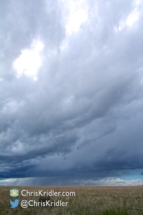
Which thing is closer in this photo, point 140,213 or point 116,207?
point 140,213

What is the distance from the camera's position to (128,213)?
816 inches

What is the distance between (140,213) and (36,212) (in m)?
11.2

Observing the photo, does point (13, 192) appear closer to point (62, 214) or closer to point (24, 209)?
point (24, 209)

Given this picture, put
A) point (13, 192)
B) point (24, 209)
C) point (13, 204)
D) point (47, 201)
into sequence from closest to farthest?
1. point (24, 209)
2. point (13, 204)
3. point (47, 201)
4. point (13, 192)

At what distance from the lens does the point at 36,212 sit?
70.8 ft

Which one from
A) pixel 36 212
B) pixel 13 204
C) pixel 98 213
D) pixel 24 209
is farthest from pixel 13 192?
pixel 98 213

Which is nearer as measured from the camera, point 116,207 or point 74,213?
point 74,213

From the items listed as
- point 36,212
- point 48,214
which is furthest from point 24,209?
point 48,214

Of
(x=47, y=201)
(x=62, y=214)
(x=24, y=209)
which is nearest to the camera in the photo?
(x=62, y=214)

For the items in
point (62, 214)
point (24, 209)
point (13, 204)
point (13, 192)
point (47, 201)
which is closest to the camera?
point (62, 214)

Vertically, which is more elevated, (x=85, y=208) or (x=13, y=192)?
(x=13, y=192)

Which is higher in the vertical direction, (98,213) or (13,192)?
(13,192)

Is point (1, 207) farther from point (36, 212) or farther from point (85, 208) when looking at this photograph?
point (85, 208)

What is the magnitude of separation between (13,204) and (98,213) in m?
11.2
